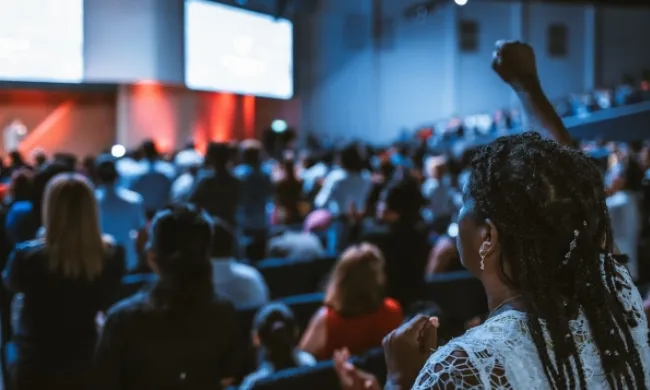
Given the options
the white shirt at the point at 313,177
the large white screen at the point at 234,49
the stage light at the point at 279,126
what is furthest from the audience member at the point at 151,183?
the stage light at the point at 279,126

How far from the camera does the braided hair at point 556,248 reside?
1.09 m

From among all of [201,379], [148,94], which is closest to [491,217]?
[201,379]

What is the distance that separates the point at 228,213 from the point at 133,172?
5.73 feet

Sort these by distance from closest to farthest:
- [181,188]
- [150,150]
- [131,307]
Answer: [131,307] → [181,188] → [150,150]

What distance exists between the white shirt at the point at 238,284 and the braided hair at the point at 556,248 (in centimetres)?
272

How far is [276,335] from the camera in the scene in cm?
305

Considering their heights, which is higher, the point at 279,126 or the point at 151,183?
A: the point at 279,126

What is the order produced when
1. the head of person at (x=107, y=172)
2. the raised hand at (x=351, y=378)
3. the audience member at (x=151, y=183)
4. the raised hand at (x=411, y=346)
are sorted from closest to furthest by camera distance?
the raised hand at (x=411, y=346), the raised hand at (x=351, y=378), the head of person at (x=107, y=172), the audience member at (x=151, y=183)

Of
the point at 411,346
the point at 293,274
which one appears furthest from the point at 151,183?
the point at 411,346

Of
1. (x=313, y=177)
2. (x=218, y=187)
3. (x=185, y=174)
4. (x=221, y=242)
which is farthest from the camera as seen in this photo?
(x=313, y=177)

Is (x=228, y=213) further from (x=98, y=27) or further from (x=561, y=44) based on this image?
(x=561, y=44)

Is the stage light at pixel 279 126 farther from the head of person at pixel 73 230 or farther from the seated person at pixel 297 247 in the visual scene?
the head of person at pixel 73 230

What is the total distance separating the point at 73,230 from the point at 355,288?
116 cm

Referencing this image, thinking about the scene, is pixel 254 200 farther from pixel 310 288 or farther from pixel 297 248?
pixel 310 288
